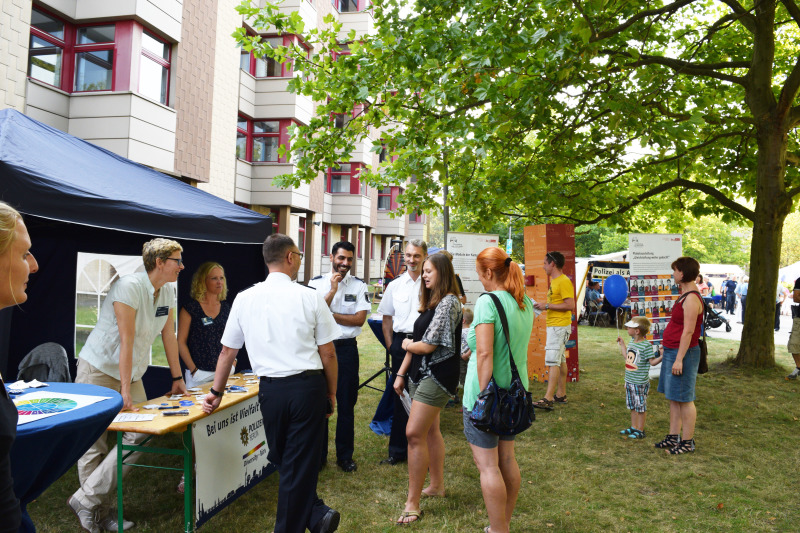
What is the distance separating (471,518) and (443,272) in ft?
5.87

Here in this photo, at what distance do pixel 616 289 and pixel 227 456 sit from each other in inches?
588

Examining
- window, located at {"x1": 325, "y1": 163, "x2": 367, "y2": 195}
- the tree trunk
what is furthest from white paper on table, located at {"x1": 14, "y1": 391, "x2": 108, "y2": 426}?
window, located at {"x1": 325, "y1": 163, "x2": 367, "y2": 195}

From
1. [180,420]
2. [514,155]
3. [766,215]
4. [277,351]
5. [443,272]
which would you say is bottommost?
[180,420]

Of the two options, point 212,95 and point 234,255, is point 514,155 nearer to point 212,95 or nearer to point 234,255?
point 234,255

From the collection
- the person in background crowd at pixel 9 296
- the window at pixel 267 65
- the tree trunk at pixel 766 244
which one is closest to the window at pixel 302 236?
the window at pixel 267 65

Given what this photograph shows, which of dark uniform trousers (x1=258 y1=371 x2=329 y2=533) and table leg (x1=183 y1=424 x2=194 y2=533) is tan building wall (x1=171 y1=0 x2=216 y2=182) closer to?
table leg (x1=183 y1=424 x2=194 y2=533)

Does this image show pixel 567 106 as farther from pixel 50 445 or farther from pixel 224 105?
pixel 224 105

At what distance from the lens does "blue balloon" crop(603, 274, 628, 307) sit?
1642 centimetres

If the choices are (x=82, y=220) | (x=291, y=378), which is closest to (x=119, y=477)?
(x=291, y=378)

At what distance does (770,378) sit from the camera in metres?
9.22

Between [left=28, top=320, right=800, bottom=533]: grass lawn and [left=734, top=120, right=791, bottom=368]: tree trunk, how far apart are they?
2.67 m

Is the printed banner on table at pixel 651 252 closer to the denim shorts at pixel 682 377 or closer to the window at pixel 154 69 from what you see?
the denim shorts at pixel 682 377

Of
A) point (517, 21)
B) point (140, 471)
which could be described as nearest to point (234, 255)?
point (140, 471)

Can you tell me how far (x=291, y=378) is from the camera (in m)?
3.06
